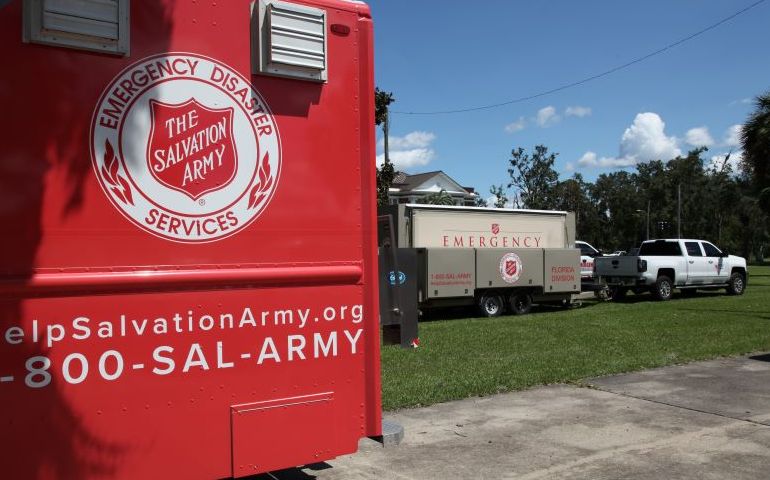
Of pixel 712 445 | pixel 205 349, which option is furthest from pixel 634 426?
pixel 205 349

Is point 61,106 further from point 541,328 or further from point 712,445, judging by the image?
point 541,328

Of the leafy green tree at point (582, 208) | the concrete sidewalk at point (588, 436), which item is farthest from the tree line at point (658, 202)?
the concrete sidewalk at point (588, 436)

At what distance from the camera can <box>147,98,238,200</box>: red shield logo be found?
3.30 metres

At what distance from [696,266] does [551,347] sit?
44.0 ft

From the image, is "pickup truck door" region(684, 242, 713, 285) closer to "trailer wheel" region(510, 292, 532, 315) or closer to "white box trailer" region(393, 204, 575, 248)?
"white box trailer" region(393, 204, 575, 248)

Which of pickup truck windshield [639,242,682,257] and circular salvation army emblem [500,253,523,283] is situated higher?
pickup truck windshield [639,242,682,257]

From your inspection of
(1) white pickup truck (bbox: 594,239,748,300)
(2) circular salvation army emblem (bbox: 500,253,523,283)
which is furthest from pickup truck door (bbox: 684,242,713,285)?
(2) circular salvation army emblem (bbox: 500,253,523,283)

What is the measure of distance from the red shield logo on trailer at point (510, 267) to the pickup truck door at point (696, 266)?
8038 mm

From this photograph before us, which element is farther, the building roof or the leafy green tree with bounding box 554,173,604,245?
the leafy green tree with bounding box 554,173,604,245

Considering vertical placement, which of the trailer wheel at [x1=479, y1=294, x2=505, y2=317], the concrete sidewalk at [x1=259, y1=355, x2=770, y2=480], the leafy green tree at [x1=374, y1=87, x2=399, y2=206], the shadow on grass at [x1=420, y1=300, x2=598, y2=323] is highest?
the leafy green tree at [x1=374, y1=87, x2=399, y2=206]

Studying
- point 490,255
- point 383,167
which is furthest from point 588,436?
point 383,167

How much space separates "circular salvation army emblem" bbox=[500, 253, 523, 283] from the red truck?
43.5 feet

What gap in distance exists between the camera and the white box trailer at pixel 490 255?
15.7 metres

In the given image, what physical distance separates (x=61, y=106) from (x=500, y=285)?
14.6 m
